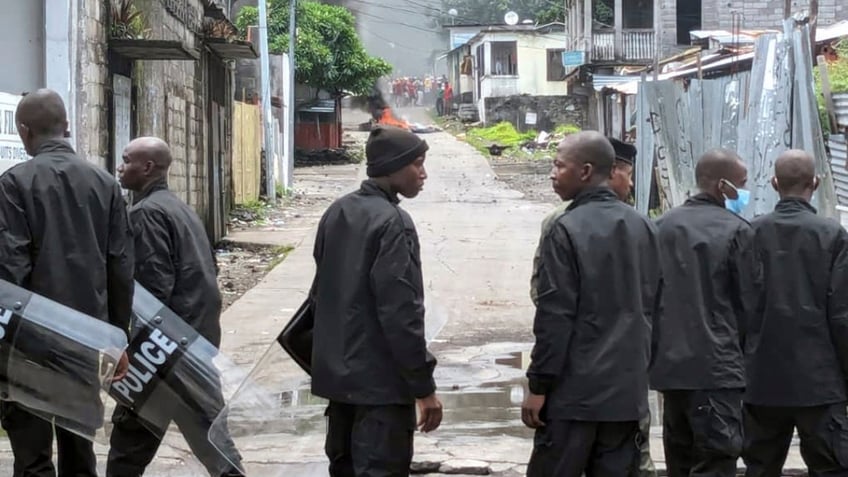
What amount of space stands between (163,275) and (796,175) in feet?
9.64

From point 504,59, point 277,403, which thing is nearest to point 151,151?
point 277,403

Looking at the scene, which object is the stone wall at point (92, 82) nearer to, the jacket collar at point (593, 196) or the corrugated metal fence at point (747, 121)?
the corrugated metal fence at point (747, 121)

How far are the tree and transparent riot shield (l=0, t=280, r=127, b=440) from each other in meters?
28.3

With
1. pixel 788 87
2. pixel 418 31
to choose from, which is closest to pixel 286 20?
pixel 788 87

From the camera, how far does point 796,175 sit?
207 inches

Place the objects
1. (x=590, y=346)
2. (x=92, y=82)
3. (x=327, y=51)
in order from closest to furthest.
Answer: (x=590, y=346), (x=92, y=82), (x=327, y=51)

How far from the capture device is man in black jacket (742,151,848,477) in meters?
5.09

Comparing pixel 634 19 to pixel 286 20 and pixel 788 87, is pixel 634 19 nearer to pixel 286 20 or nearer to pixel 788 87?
pixel 286 20

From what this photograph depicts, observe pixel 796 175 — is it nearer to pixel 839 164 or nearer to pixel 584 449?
pixel 584 449

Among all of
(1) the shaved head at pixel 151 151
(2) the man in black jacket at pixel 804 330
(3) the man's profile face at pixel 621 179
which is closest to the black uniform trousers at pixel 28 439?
(1) the shaved head at pixel 151 151

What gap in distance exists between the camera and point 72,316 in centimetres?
462

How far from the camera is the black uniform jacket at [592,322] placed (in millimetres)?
4160

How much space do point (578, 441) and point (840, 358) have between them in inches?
62.8

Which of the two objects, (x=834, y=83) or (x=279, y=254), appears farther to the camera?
(x=279, y=254)
